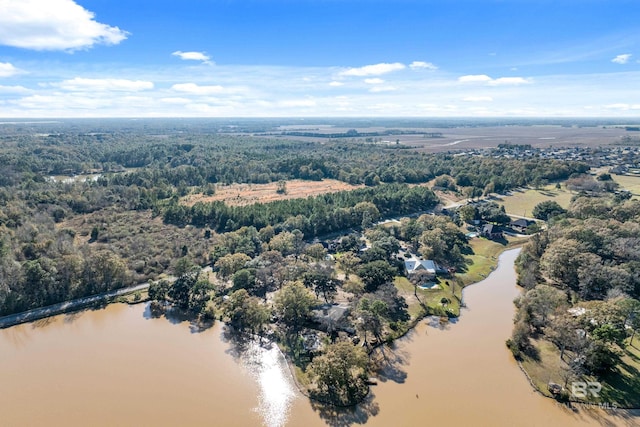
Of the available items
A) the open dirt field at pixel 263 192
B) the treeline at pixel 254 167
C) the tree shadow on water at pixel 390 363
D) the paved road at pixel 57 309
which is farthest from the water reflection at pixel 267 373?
the treeline at pixel 254 167

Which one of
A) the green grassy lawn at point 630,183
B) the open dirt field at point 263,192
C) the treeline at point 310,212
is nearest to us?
the treeline at point 310,212

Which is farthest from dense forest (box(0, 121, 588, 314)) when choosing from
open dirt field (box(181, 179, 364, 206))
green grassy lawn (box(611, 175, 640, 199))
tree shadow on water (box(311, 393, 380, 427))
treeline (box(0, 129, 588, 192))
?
tree shadow on water (box(311, 393, 380, 427))

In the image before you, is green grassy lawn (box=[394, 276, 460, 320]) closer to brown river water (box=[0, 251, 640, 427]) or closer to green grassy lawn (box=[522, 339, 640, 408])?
brown river water (box=[0, 251, 640, 427])

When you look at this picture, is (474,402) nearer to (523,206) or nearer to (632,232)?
(632,232)

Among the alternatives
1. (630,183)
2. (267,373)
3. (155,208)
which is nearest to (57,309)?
(267,373)

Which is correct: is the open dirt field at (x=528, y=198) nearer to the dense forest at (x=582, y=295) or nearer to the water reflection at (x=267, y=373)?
the dense forest at (x=582, y=295)

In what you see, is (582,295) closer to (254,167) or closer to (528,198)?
(528,198)

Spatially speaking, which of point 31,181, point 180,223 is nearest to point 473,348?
point 180,223

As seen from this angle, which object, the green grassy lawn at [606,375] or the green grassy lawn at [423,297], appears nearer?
the green grassy lawn at [606,375]
